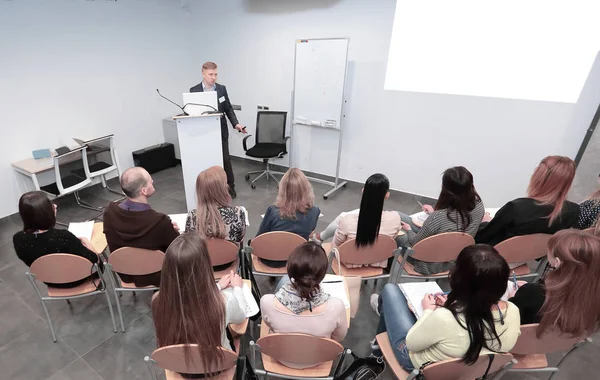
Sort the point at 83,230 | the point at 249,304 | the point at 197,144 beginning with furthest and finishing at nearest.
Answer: the point at 197,144
the point at 83,230
the point at 249,304

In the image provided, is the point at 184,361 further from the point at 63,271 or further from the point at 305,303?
the point at 63,271

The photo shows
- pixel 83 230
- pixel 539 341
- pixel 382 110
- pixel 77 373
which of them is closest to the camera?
pixel 539 341

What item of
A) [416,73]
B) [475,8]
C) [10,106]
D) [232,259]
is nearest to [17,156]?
[10,106]

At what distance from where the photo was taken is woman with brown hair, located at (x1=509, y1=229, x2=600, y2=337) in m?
1.38

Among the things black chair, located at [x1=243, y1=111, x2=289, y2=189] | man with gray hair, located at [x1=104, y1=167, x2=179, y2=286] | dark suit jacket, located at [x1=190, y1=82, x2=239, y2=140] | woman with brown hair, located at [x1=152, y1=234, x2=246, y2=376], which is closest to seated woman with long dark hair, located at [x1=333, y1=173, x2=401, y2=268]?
woman with brown hair, located at [x1=152, y1=234, x2=246, y2=376]

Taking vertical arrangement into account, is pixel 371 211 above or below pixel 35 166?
above

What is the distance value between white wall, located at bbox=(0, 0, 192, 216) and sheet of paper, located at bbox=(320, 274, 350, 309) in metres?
4.09

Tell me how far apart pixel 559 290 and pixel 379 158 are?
3.25m

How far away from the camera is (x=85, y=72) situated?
4152 mm

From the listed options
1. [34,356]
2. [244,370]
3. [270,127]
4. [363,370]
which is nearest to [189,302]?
[244,370]

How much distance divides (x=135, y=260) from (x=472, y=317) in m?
1.85

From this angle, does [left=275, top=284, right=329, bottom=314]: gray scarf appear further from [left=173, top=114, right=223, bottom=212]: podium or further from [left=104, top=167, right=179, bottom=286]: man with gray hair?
[left=173, top=114, right=223, bottom=212]: podium

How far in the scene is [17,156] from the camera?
371 cm

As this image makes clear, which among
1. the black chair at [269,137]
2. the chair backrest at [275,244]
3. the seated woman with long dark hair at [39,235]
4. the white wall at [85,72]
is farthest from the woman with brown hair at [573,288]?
the white wall at [85,72]
